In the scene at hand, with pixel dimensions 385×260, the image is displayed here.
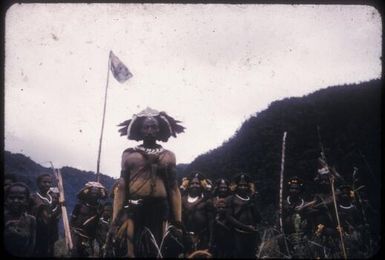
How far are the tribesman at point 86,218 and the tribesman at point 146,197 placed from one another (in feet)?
6.28

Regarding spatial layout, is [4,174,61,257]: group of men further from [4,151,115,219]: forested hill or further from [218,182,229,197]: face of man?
[4,151,115,219]: forested hill

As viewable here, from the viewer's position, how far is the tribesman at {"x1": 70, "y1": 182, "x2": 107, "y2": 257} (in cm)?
816

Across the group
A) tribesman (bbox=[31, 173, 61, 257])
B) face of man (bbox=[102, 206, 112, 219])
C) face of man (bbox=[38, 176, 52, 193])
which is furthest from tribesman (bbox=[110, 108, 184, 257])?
face of man (bbox=[102, 206, 112, 219])

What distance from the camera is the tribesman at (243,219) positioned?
7.94 m

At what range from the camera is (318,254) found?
724 centimetres

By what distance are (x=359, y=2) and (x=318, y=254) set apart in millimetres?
3655

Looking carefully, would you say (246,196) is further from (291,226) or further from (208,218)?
(291,226)

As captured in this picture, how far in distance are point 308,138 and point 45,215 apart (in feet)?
28.8

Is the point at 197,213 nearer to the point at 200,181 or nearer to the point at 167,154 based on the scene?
the point at 200,181

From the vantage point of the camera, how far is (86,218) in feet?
27.9

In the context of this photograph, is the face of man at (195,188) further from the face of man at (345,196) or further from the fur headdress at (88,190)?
the face of man at (345,196)

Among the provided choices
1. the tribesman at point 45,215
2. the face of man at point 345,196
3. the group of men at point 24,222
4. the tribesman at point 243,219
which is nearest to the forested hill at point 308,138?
the face of man at point 345,196

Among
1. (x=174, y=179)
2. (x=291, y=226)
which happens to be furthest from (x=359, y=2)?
(x=291, y=226)

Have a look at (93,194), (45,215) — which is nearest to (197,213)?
(93,194)
